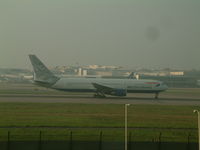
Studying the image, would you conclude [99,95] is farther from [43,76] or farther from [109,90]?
[43,76]

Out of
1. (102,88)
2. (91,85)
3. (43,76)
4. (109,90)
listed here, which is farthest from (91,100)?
(43,76)

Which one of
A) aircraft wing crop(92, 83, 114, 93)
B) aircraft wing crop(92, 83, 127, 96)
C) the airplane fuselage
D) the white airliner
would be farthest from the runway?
the airplane fuselage

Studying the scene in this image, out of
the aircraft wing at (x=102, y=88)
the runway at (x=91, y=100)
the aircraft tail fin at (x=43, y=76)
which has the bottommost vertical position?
the runway at (x=91, y=100)

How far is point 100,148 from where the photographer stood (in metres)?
18.0

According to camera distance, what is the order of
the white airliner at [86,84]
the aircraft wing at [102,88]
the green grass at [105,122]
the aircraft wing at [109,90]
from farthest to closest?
1. the white airliner at [86,84]
2. the aircraft wing at [102,88]
3. the aircraft wing at [109,90]
4. the green grass at [105,122]

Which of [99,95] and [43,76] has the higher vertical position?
[43,76]

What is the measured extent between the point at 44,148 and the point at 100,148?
2.73 metres

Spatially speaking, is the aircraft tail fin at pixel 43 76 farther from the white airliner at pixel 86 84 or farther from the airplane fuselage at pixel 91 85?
the airplane fuselage at pixel 91 85

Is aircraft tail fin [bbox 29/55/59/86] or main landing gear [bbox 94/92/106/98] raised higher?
aircraft tail fin [bbox 29/55/59/86]

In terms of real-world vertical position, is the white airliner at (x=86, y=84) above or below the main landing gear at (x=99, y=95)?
above

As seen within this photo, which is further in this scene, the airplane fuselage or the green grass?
the airplane fuselage

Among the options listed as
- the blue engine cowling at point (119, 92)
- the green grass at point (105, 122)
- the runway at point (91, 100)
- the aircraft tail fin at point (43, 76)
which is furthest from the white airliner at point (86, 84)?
the green grass at point (105, 122)

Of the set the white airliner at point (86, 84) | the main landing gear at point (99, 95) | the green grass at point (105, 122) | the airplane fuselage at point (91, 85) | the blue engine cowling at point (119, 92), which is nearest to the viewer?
the green grass at point (105, 122)

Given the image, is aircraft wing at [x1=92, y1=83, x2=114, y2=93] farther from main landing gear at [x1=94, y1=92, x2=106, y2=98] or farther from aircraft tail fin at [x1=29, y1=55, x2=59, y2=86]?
aircraft tail fin at [x1=29, y1=55, x2=59, y2=86]
